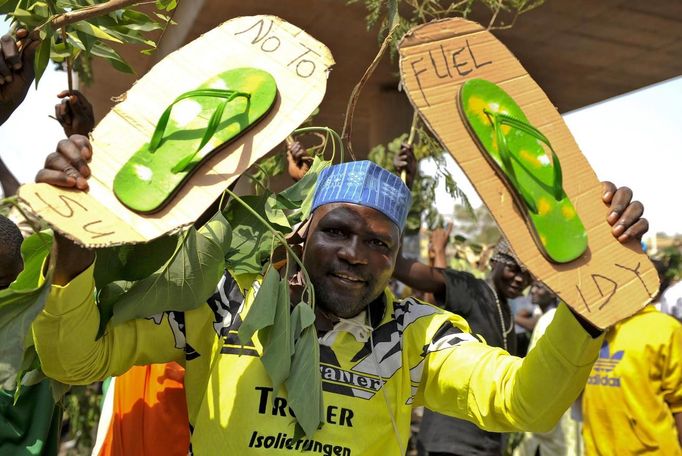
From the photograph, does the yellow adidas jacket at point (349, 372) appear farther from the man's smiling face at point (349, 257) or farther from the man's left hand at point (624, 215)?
the man's left hand at point (624, 215)

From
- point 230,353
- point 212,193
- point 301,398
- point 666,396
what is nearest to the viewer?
point 212,193

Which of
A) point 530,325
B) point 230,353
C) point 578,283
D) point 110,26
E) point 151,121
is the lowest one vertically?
point 230,353

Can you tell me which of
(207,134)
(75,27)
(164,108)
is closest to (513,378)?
(207,134)

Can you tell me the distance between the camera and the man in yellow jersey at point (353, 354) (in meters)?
1.69

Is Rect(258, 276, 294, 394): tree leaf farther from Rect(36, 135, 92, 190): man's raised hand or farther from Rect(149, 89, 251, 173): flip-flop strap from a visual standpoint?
Rect(36, 135, 92, 190): man's raised hand

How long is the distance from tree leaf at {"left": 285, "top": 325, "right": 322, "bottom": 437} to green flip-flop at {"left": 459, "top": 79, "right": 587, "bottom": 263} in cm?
57

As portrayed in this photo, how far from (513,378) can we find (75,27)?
139 centimetres

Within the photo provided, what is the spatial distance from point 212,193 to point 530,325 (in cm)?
562

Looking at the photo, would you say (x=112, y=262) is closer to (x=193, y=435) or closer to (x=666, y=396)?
(x=193, y=435)

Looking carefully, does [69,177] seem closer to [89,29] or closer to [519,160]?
[89,29]

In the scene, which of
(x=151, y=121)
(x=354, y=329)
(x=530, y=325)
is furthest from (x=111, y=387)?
(x=530, y=325)

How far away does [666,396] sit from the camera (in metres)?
3.67

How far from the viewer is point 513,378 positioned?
5.90 ft

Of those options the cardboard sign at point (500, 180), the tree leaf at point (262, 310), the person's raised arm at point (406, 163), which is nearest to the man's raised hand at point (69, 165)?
the tree leaf at point (262, 310)
